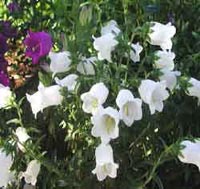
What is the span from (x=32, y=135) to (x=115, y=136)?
0.54 metres

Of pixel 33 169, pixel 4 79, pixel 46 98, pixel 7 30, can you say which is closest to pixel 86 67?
pixel 46 98

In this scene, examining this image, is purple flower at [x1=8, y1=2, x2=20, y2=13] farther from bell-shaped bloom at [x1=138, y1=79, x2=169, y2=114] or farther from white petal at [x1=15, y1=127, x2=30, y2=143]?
bell-shaped bloom at [x1=138, y1=79, x2=169, y2=114]

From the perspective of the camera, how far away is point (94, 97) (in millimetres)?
2238

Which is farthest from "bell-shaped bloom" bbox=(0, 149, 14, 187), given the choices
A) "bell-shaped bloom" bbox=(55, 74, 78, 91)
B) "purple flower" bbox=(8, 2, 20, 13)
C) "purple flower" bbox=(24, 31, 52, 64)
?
"purple flower" bbox=(8, 2, 20, 13)

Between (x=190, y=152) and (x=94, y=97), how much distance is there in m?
0.38

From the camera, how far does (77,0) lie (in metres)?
2.68

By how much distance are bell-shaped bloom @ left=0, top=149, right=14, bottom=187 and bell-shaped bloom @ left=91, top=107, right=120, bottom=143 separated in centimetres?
39

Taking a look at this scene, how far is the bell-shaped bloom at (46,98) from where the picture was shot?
2348 mm

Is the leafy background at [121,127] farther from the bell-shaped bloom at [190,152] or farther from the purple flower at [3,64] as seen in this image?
the purple flower at [3,64]

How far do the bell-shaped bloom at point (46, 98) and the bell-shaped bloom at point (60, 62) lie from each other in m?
0.08

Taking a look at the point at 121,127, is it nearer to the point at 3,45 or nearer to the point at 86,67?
the point at 86,67

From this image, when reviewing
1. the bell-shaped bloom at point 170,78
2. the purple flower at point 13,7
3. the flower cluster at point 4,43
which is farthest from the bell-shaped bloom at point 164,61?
the purple flower at point 13,7

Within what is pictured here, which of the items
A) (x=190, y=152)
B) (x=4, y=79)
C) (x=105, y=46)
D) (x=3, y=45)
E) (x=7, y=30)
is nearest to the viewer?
(x=190, y=152)

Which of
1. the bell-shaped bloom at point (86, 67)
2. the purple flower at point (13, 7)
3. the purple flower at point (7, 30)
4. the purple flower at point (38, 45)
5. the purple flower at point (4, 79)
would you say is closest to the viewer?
the bell-shaped bloom at point (86, 67)
